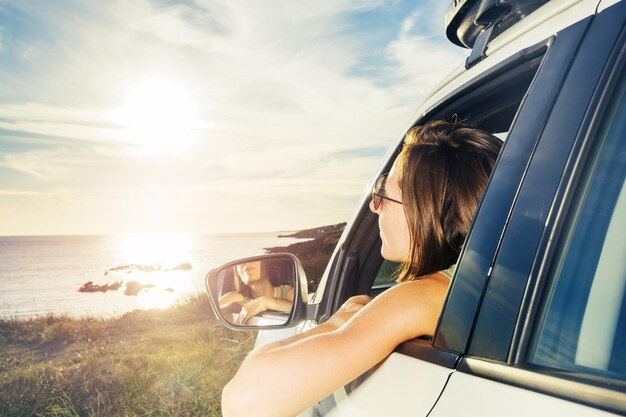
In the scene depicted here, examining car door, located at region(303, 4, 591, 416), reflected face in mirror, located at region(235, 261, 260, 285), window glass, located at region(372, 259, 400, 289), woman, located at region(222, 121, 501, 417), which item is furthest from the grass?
car door, located at region(303, 4, 591, 416)

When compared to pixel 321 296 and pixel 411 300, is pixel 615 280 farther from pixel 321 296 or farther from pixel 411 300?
pixel 321 296

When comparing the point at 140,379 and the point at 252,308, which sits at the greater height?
the point at 252,308

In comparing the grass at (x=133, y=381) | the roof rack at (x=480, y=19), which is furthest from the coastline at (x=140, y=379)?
the roof rack at (x=480, y=19)

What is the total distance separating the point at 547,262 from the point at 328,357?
0.52 meters

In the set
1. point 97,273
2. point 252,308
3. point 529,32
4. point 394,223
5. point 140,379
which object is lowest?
point 97,273

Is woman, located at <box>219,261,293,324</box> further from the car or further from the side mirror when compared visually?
the car

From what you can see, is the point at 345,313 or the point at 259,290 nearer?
the point at 345,313

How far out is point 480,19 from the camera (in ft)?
4.74

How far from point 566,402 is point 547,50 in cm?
67

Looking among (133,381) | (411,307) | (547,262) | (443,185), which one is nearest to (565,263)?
(547,262)

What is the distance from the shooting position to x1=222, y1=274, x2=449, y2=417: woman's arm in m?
1.24

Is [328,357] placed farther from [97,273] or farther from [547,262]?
[97,273]

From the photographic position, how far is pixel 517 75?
1354mm

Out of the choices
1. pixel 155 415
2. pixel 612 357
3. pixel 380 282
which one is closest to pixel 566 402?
pixel 612 357
